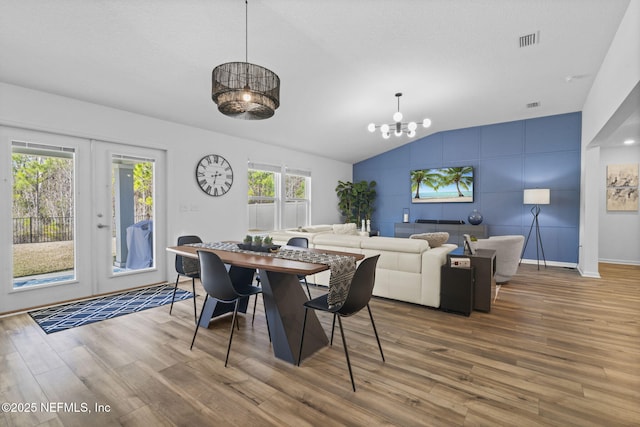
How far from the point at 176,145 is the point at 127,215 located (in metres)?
1.27

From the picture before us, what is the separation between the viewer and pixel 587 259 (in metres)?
5.10

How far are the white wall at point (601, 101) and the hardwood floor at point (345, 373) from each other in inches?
90.0

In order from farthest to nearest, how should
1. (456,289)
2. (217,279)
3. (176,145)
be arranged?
(176,145)
(456,289)
(217,279)

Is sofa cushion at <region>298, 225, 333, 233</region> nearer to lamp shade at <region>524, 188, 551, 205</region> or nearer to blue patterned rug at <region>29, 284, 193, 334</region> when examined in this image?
blue patterned rug at <region>29, 284, 193, 334</region>

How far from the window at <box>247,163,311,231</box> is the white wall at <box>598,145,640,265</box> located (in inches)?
253

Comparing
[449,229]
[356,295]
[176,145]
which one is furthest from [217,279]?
[449,229]

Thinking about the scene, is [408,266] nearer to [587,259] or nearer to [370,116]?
[370,116]

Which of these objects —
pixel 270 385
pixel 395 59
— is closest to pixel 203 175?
pixel 395 59

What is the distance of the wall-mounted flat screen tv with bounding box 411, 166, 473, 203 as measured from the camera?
22.4 feet

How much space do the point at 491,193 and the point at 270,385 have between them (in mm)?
6386

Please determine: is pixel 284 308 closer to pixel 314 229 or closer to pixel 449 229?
pixel 314 229

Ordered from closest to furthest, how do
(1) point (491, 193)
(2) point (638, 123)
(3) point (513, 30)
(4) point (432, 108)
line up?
(3) point (513, 30), (2) point (638, 123), (4) point (432, 108), (1) point (491, 193)

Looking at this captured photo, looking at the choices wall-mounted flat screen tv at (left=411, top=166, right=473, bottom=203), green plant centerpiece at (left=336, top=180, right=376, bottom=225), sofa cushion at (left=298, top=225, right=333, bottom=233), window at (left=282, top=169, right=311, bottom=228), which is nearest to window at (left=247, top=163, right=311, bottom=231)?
window at (left=282, top=169, right=311, bottom=228)

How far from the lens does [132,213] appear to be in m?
4.23
